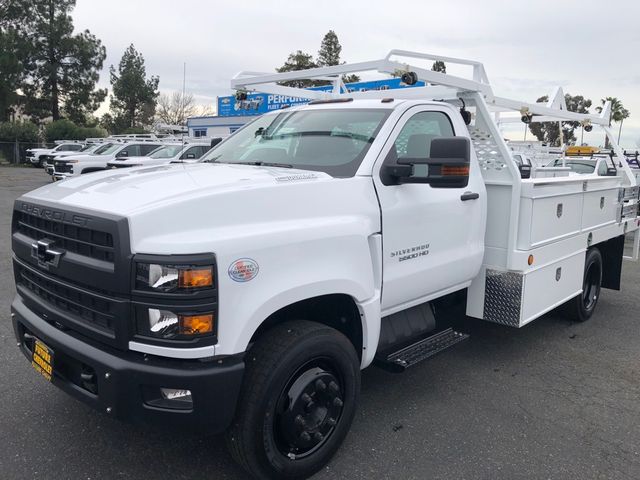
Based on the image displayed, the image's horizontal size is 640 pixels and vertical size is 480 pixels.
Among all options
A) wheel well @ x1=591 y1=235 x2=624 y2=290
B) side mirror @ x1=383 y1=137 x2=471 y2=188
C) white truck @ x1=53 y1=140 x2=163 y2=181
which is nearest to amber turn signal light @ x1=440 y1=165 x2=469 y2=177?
side mirror @ x1=383 y1=137 x2=471 y2=188

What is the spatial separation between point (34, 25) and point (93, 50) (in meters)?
4.32

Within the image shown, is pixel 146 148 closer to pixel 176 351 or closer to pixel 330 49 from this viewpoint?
pixel 176 351

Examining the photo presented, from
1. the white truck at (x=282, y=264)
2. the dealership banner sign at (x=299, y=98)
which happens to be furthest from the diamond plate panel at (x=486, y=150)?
the dealership banner sign at (x=299, y=98)

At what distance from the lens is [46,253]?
282 cm

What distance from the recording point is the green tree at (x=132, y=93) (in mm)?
49750

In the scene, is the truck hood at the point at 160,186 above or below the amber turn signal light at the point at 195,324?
above

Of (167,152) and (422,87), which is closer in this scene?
(422,87)

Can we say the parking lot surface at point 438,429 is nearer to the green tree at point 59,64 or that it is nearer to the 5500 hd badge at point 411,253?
the 5500 hd badge at point 411,253

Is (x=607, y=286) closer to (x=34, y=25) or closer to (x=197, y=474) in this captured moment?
(x=197, y=474)

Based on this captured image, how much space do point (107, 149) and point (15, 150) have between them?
74.7 ft

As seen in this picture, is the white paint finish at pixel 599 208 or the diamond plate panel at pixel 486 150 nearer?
the diamond plate panel at pixel 486 150

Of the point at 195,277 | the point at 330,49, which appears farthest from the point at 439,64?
the point at 330,49

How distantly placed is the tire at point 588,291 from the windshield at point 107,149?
64.5 feet

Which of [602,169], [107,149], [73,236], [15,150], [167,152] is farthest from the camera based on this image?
[15,150]
